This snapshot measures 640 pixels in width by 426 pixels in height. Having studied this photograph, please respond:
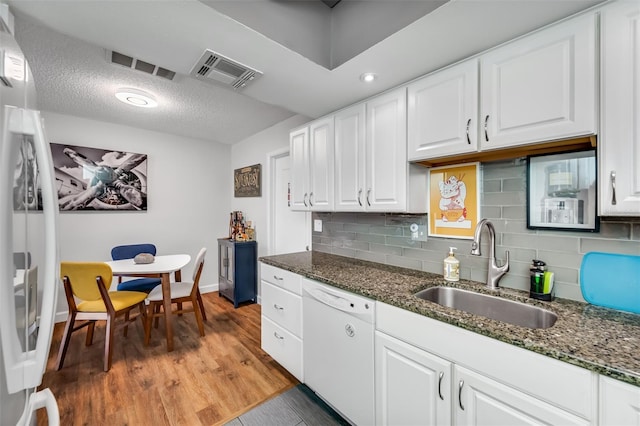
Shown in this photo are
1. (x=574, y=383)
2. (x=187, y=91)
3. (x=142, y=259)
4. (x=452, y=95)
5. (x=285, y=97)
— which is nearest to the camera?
(x=574, y=383)

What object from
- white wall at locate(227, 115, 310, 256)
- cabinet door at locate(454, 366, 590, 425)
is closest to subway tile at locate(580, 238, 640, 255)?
cabinet door at locate(454, 366, 590, 425)

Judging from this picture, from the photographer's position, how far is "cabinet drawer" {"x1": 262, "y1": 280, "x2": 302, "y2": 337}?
6.32 ft

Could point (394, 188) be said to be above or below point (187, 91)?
below

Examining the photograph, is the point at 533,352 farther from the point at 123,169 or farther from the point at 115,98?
the point at 123,169

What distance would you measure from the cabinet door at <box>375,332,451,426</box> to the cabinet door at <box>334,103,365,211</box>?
0.98m

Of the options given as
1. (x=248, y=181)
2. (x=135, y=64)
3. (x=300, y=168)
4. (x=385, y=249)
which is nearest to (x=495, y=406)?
(x=385, y=249)

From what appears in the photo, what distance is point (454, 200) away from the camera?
171cm

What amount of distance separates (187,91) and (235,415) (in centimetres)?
270

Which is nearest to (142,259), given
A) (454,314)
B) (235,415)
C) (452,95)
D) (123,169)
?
(123,169)

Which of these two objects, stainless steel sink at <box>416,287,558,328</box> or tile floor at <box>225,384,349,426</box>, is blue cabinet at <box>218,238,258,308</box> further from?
stainless steel sink at <box>416,287,558,328</box>

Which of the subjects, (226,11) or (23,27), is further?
(23,27)

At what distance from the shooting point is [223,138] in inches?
161

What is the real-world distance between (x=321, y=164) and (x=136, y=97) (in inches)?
74.0

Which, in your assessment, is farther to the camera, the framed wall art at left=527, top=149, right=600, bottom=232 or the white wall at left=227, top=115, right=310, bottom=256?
the white wall at left=227, top=115, right=310, bottom=256
